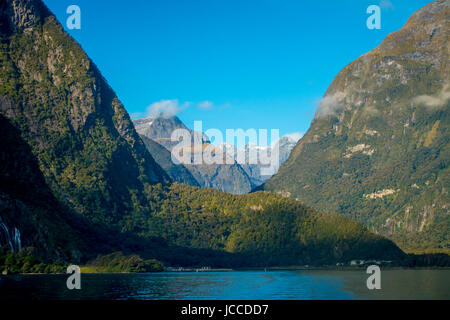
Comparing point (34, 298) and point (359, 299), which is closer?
point (34, 298)

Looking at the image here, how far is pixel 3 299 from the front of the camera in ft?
419

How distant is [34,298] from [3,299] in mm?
6921
